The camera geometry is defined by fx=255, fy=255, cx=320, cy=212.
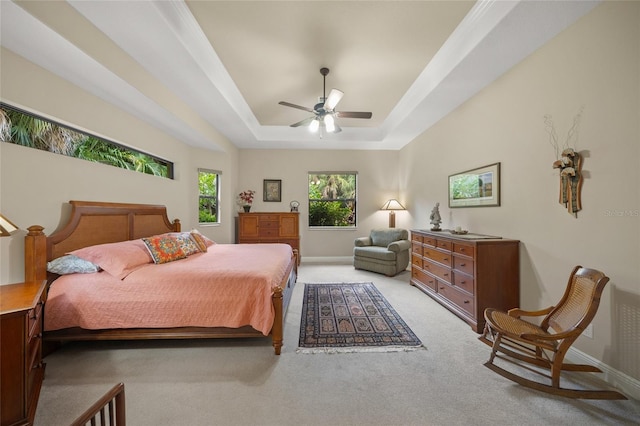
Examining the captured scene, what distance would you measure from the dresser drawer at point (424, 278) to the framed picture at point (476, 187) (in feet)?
3.77

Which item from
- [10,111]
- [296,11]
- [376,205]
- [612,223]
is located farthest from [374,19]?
[376,205]

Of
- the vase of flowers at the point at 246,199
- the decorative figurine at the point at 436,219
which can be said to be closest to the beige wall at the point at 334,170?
the vase of flowers at the point at 246,199

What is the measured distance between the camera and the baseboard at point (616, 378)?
1725mm

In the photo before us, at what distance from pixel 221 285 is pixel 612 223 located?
3093mm

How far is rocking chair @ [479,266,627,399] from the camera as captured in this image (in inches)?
67.7

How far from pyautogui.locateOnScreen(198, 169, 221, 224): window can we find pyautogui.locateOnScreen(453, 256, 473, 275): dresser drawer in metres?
4.59

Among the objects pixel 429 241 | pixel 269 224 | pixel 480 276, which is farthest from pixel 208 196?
pixel 480 276

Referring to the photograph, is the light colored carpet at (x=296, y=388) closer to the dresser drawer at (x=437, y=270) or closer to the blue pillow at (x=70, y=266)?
the blue pillow at (x=70, y=266)

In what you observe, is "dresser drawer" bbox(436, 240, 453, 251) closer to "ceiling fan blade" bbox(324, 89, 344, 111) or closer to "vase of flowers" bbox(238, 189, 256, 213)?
"ceiling fan blade" bbox(324, 89, 344, 111)

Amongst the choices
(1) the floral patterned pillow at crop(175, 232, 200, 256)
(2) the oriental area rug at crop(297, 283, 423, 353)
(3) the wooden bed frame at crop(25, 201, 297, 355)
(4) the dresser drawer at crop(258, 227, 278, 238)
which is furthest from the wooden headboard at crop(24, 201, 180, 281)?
(2) the oriental area rug at crop(297, 283, 423, 353)

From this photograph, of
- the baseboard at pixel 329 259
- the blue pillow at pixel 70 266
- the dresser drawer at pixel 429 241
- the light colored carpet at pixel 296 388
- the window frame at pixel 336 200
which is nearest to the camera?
the light colored carpet at pixel 296 388

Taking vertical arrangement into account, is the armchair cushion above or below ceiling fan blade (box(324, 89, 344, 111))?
below

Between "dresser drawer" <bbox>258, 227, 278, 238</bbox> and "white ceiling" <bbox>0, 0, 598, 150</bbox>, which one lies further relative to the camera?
"dresser drawer" <bbox>258, 227, 278, 238</bbox>

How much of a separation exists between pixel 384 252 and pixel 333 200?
209cm
